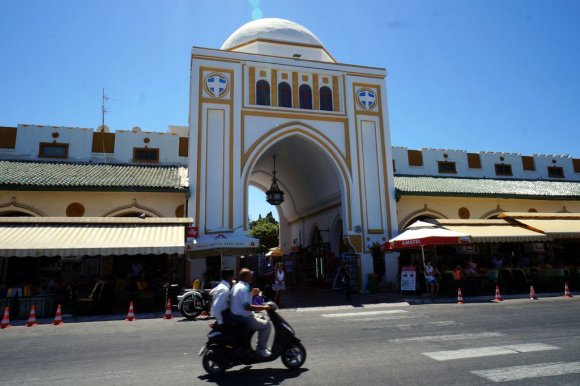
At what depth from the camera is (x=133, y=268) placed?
16.8 meters

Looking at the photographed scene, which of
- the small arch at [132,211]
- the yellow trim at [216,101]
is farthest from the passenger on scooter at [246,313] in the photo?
the yellow trim at [216,101]

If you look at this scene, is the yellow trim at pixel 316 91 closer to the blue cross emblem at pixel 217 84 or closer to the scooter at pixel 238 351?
the blue cross emblem at pixel 217 84

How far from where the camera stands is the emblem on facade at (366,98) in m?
21.5

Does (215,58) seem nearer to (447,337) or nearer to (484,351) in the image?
(447,337)

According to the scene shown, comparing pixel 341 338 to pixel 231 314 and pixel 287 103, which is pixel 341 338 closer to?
pixel 231 314

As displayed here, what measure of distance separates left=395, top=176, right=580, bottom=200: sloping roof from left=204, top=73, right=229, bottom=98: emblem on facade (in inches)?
407

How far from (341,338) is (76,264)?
13.3 m

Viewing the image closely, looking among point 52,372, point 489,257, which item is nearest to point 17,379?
point 52,372

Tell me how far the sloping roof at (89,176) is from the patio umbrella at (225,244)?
10.6 feet

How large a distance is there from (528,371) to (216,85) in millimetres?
17559

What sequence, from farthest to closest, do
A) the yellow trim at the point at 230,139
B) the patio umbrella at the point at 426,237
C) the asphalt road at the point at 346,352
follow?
the yellow trim at the point at 230,139
the patio umbrella at the point at 426,237
the asphalt road at the point at 346,352

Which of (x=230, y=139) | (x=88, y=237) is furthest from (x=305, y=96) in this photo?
(x=88, y=237)

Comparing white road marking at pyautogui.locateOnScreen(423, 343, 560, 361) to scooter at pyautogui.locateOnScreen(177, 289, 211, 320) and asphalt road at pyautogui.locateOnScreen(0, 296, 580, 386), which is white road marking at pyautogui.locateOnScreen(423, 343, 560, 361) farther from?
scooter at pyautogui.locateOnScreen(177, 289, 211, 320)

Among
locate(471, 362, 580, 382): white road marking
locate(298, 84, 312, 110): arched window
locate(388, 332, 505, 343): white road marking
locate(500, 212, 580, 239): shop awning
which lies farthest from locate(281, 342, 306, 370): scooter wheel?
locate(500, 212, 580, 239): shop awning
